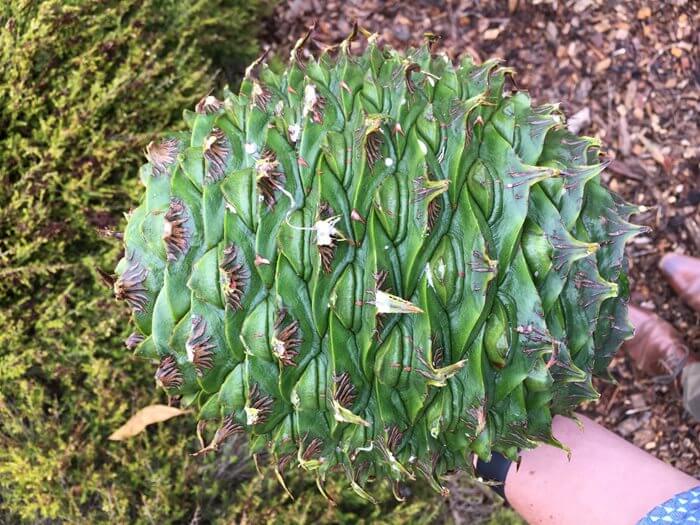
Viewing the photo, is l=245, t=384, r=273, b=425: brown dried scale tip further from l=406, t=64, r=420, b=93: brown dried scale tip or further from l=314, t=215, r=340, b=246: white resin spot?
l=406, t=64, r=420, b=93: brown dried scale tip

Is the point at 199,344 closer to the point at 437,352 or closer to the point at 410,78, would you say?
the point at 437,352

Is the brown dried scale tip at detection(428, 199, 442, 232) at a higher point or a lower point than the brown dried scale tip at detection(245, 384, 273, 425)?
higher

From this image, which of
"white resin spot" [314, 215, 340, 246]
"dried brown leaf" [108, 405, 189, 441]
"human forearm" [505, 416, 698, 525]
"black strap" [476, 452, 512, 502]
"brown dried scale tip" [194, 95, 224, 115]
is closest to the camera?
"white resin spot" [314, 215, 340, 246]

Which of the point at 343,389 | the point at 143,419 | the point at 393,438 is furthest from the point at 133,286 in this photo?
the point at 143,419

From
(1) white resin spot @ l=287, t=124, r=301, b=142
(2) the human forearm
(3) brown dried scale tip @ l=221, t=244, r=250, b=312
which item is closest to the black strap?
(2) the human forearm

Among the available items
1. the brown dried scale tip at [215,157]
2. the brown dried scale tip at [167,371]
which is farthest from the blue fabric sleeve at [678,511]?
the brown dried scale tip at [215,157]

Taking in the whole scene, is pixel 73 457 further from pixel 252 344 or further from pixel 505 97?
pixel 505 97

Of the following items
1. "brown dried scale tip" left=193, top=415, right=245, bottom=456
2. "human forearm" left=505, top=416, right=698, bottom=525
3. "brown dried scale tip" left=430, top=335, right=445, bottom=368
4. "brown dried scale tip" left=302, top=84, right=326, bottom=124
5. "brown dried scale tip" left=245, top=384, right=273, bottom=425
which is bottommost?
"human forearm" left=505, top=416, right=698, bottom=525

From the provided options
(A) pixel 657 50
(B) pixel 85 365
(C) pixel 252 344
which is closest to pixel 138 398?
(B) pixel 85 365
